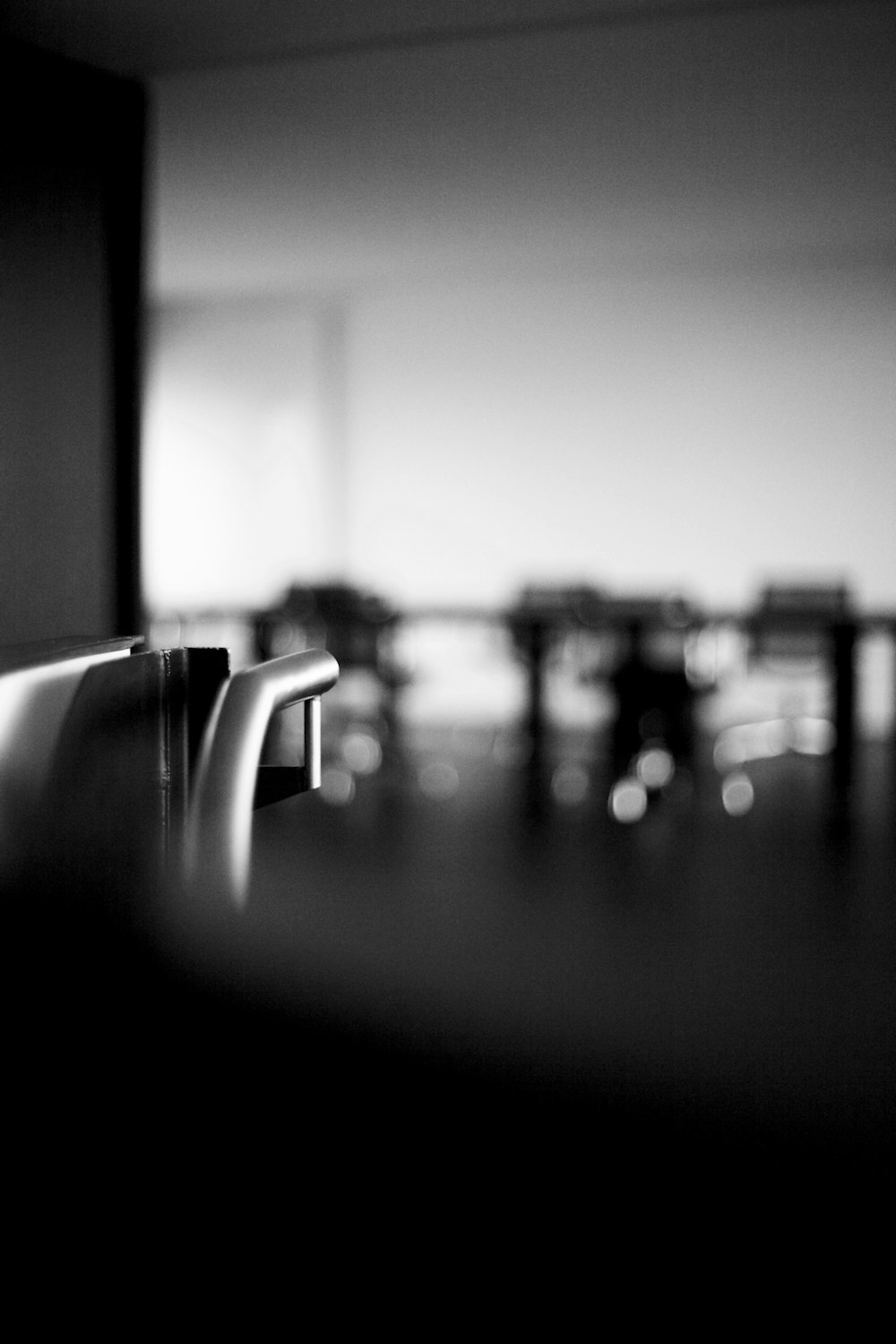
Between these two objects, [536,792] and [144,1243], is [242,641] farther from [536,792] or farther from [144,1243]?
[144,1243]

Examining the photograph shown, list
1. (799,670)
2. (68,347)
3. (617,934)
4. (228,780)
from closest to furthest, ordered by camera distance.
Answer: (228,780)
(68,347)
(617,934)
(799,670)

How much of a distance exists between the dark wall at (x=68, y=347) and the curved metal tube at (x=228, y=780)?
4.54ft

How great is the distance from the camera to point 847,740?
641 centimetres

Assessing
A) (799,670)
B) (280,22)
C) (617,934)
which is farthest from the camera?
(799,670)

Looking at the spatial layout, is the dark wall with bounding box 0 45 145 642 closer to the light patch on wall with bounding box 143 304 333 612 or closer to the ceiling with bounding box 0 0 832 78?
the ceiling with bounding box 0 0 832 78

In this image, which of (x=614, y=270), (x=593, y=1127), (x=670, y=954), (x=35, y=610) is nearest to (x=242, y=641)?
(x=614, y=270)

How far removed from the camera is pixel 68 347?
2727 millimetres

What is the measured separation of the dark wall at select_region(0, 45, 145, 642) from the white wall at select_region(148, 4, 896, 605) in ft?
9.57

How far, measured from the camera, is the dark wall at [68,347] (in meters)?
2.57

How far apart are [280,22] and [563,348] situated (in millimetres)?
5587

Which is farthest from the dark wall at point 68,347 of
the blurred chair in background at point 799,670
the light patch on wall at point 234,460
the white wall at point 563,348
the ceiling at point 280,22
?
the light patch on wall at point 234,460

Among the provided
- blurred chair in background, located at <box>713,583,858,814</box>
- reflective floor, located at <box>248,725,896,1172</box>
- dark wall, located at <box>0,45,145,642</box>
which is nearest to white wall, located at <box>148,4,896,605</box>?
blurred chair in background, located at <box>713,583,858,814</box>

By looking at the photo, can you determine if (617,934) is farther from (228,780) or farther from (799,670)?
(799,670)

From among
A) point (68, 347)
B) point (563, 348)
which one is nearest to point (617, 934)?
point (68, 347)
